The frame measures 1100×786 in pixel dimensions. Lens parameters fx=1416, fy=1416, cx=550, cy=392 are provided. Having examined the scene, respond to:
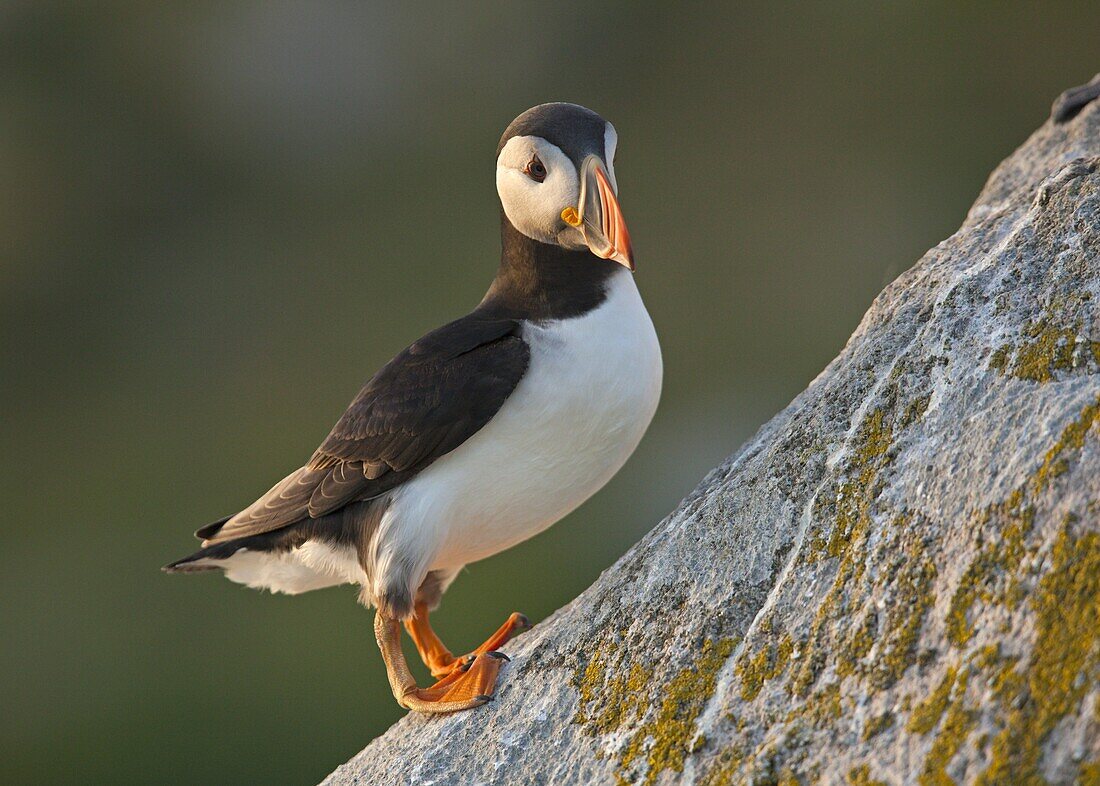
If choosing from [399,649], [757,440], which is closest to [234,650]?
[399,649]

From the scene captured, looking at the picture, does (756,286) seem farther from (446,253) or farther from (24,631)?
(24,631)

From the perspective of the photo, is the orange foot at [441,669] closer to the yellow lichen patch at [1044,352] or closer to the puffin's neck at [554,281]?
the puffin's neck at [554,281]

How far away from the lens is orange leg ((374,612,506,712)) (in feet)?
13.8

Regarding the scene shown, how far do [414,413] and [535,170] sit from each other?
950mm

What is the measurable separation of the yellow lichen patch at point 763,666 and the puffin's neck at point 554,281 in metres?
2.05

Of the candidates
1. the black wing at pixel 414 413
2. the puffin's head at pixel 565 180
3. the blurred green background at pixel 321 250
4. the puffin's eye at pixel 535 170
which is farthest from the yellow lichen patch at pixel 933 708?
the blurred green background at pixel 321 250

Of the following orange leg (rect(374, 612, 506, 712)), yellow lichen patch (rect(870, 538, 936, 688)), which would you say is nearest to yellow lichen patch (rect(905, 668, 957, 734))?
yellow lichen patch (rect(870, 538, 936, 688))

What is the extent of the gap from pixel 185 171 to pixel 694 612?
15.2 metres

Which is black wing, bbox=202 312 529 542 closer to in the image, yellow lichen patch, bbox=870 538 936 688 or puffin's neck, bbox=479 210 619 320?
puffin's neck, bbox=479 210 619 320

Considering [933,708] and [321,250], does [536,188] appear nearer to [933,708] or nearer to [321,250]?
[933,708]

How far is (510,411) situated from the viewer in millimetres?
4887

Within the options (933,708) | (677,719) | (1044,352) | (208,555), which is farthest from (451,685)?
(1044,352)

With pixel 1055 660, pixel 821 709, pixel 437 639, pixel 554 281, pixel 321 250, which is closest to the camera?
pixel 1055 660

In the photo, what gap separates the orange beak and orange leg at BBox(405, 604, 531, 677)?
1345mm
